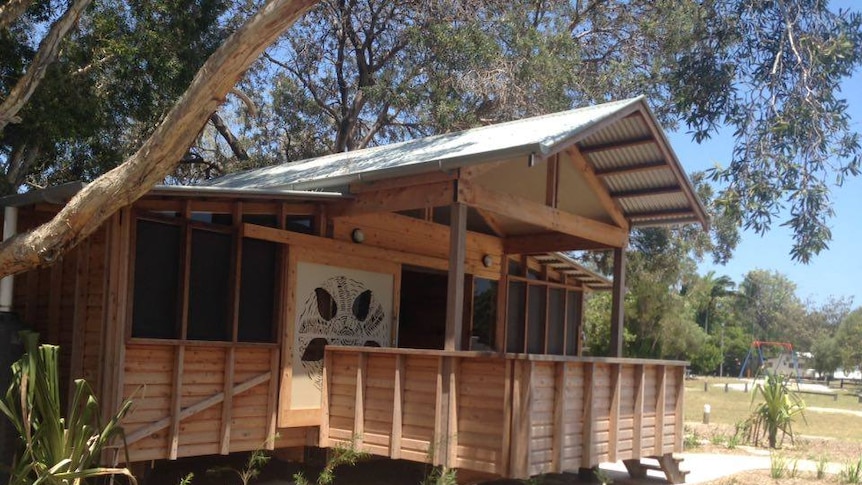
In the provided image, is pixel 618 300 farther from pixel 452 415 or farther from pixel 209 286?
pixel 209 286

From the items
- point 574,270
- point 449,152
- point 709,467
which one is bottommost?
point 709,467

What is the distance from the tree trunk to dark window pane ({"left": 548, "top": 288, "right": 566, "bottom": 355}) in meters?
8.99

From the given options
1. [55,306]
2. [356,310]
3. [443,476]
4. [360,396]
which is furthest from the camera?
[356,310]

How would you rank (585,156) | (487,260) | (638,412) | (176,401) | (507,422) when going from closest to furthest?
1. (507,422)
2. (176,401)
3. (638,412)
4. (585,156)
5. (487,260)

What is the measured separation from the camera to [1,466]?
6.61 m

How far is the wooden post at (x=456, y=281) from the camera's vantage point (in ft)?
26.6

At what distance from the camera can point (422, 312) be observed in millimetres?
14531

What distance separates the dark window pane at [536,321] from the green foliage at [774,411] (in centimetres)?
429

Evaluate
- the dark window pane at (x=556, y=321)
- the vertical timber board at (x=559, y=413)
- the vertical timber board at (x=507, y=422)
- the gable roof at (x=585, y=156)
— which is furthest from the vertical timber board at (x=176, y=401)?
the dark window pane at (x=556, y=321)

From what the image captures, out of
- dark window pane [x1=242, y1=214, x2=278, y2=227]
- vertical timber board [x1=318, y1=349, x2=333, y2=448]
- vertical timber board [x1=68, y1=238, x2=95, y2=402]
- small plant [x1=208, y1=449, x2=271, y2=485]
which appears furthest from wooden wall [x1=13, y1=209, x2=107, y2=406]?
vertical timber board [x1=318, y1=349, x2=333, y2=448]

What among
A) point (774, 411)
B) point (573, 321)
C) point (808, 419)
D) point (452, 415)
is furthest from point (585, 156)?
point (808, 419)

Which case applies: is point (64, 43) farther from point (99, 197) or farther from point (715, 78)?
point (715, 78)

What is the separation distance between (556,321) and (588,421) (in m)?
5.98

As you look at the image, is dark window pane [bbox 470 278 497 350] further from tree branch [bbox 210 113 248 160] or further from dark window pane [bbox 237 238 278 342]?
tree branch [bbox 210 113 248 160]
